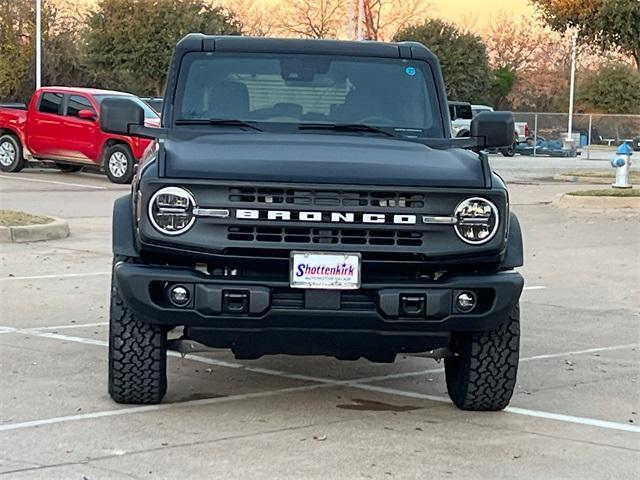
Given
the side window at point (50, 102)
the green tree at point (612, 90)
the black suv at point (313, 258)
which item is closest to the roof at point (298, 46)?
the black suv at point (313, 258)

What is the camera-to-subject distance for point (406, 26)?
60.3 meters

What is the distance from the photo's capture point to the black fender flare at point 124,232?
6078mm

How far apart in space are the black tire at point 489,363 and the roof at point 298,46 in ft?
6.70

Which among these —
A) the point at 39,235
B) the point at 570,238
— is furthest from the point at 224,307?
the point at 570,238

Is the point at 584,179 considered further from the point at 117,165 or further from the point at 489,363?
the point at 489,363

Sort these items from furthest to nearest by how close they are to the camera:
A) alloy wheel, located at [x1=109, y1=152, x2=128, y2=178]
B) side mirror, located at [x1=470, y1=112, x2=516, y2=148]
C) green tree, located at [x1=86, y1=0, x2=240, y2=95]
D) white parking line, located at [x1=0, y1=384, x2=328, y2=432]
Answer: green tree, located at [x1=86, y1=0, x2=240, y2=95], alloy wheel, located at [x1=109, y1=152, x2=128, y2=178], side mirror, located at [x1=470, y1=112, x2=516, y2=148], white parking line, located at [x1=0, y1=384, x2=328, y2=432]

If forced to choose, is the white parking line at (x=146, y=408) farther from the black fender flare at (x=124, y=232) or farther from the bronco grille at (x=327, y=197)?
the bronco grille at (x=327, y=197)

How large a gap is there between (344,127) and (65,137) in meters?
17.6

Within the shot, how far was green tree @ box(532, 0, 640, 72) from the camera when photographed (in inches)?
1127

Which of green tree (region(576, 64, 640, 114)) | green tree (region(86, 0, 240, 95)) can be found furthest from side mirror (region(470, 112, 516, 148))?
green tree (region(576, 64, 640, 114))

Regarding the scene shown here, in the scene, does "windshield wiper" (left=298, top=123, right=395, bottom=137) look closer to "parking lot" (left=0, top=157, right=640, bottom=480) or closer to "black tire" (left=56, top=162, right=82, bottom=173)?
"parking lot" (left=0, top=157, right=640, bottom=480)

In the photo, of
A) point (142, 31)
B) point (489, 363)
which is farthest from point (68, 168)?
point (142, 31)

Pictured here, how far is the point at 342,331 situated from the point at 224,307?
59 centimetres

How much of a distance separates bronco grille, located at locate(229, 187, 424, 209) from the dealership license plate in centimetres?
26
